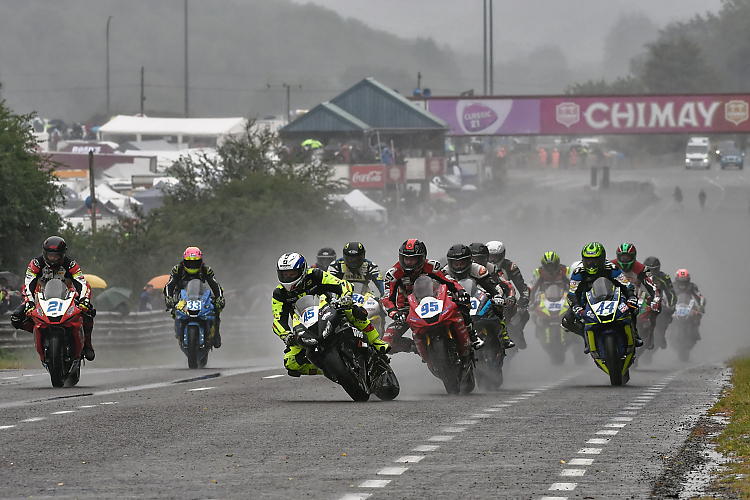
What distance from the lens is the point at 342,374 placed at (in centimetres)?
1269

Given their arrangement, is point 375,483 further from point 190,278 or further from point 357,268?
point 190,278

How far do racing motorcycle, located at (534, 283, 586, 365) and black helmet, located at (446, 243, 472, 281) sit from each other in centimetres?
852

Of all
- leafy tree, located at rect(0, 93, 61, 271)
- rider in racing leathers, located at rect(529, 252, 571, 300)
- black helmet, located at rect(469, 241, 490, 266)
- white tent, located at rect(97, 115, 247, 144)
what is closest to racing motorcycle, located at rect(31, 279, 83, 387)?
black helmet, located at rect(469, 241, 490, 266)

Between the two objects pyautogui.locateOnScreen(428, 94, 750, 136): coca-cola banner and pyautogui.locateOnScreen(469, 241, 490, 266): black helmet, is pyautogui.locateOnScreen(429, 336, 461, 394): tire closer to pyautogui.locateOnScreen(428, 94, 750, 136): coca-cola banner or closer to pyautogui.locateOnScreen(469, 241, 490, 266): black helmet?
pyautogui.locateOnScreen(469, 241, 490, 266): black helmet

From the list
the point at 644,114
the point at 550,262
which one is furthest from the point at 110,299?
the point at 644,114

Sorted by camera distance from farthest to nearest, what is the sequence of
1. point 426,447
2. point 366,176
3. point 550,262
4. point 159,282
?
point 366,176 < point 159,282 < point 550,262 < point 426,447

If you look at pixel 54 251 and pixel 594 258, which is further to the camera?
pixel 594 258

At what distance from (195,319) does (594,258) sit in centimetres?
664

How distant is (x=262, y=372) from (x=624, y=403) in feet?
24.0

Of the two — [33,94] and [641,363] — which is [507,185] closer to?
[641,363]

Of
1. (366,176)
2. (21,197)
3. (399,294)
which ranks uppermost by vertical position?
(366,176)

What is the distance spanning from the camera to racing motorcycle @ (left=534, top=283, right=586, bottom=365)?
2386 cm

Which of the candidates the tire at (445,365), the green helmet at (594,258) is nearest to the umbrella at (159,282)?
the green helmet at (594,258)

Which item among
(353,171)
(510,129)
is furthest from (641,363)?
(510,129)
